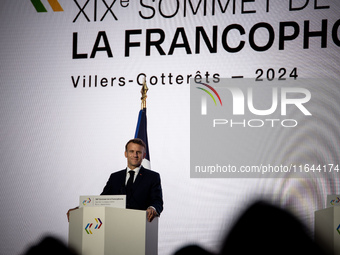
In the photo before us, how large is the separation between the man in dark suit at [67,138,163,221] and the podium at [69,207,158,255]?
2.43 ft

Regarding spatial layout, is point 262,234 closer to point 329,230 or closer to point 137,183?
point 329,230

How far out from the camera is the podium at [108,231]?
368cm

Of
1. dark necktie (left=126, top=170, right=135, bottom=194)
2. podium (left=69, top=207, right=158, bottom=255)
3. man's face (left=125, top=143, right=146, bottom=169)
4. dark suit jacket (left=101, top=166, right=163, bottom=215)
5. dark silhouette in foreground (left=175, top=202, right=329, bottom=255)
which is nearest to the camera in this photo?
dark silhouette in foreground (left=175, top=202, right=329, bottom=255)

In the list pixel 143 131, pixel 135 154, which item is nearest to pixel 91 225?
pixel 135 154

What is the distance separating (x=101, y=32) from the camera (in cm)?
593

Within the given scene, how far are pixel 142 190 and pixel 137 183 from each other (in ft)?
0.31

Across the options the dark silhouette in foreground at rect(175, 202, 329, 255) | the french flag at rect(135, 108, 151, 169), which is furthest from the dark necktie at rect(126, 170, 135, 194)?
the dark silhouette in foreground at rect(175, 202, 329, 255)

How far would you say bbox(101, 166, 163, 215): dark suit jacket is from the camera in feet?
16.2

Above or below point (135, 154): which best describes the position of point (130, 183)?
below

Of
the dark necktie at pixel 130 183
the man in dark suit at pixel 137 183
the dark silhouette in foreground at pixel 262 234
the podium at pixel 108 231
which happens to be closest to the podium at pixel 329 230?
the podium at pixel 108 231

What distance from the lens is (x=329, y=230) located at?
3439mm

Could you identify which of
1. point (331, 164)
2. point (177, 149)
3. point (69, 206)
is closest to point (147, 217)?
point (177, 149)

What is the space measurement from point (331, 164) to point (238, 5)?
2.10m

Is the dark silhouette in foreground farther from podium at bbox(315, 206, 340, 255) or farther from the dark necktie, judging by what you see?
the dark necktie
